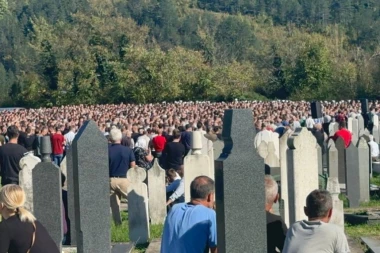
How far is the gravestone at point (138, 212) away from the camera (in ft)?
47.2

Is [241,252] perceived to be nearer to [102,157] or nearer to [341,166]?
[102,157]

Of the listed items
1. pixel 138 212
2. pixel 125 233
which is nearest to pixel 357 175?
pixel 125 233

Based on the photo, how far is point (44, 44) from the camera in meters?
115

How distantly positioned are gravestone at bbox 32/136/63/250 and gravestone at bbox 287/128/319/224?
2973 millimetres

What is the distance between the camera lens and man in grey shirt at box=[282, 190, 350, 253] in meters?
7.06

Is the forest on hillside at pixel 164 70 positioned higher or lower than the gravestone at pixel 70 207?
higher

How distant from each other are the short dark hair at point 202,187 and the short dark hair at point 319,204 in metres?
1.09

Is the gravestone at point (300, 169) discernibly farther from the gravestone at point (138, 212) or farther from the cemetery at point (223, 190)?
the gravestone at point (138, 212)

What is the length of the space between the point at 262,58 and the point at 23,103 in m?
35.8

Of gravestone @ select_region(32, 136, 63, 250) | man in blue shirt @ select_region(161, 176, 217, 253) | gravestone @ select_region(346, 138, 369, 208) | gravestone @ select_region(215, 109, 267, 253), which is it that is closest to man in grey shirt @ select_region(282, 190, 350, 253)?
gravestone @ select_region(215, 109, 267, 253)

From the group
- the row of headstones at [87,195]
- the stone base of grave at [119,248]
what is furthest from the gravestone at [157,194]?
the stone base of grave at [119,248]

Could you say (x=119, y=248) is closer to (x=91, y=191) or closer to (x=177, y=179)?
(x=177, y=179)

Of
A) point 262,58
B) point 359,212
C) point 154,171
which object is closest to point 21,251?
point 154,171

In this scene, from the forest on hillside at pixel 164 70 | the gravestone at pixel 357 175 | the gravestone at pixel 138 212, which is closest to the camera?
the gravestone at pixel 138 212
